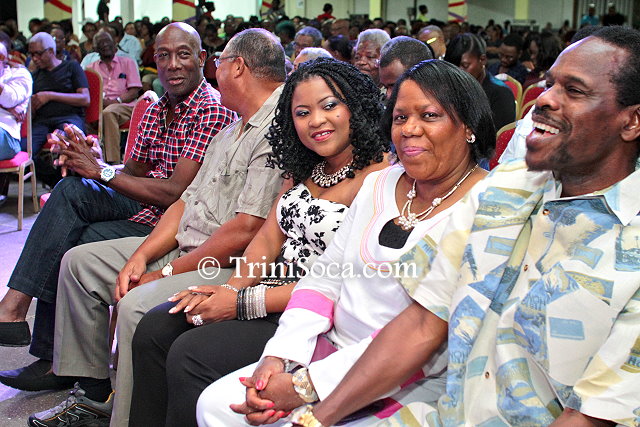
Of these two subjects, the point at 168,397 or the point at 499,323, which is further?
the point at 168,397

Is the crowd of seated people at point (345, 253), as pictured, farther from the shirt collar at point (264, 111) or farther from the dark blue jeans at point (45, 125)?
the dark blue jeans at point (45, 125)

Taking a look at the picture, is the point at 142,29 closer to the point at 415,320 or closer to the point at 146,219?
the point at 146,219

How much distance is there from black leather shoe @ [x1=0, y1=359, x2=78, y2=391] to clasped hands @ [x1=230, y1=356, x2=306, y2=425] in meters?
1.33

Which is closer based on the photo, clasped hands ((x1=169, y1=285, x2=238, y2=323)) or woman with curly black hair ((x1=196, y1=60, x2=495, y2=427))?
woman with curly black hair ((x1=196, y1=60, x2=495, y2=427))

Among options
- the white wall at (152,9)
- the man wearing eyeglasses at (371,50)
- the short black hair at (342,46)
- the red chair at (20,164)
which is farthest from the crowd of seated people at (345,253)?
the white wall at (152,9)

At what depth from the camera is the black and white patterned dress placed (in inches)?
79.8

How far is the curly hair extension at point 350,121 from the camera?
6.93ft

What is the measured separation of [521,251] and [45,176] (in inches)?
209

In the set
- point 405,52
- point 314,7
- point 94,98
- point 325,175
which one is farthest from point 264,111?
point 314,7

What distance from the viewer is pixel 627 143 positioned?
1.28 metres

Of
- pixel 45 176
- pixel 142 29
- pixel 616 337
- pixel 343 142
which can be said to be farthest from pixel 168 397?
pixel 142 29

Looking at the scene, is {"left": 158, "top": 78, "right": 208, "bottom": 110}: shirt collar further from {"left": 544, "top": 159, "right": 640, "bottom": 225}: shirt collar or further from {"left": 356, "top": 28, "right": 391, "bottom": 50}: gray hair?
{"left": 544, "top": 159, "right": 640, "bottom": 225}: shirt collar

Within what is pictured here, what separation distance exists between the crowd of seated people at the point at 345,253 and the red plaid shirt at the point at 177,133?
0.03ft

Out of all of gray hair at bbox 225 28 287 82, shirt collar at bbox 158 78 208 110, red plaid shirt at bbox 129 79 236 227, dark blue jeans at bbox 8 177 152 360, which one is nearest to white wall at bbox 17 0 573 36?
red plaid shirt at bbox 129 79 236 227
